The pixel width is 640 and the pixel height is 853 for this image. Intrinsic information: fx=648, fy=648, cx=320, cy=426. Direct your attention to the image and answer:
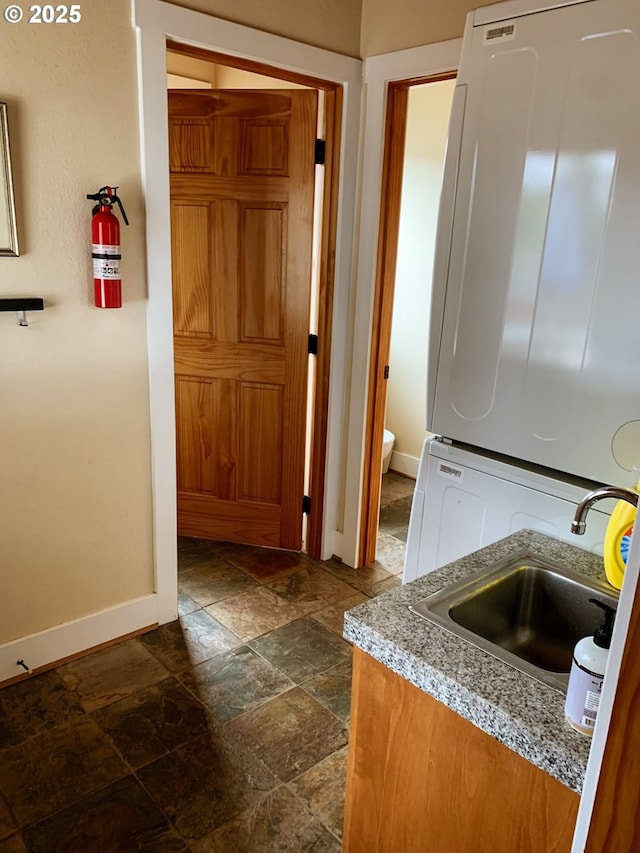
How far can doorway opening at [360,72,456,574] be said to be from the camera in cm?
273

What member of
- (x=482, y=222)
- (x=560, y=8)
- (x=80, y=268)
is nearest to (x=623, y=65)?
(x=560, y=8)

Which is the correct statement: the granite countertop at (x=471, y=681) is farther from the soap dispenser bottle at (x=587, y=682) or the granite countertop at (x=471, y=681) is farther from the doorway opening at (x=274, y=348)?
the doorway opening at (x=274, y=348)

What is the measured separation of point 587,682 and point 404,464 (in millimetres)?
3506

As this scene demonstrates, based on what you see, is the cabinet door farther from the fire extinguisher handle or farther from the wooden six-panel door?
the wooden six-panel door

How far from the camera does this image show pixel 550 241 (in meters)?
1.52

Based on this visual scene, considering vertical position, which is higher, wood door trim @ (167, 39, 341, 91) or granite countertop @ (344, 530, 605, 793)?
wood door trim @ (167, 39, 341, 91)

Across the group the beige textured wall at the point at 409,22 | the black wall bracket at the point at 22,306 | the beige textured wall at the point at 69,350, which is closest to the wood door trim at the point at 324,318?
the beige textured wall at the point at 409,22

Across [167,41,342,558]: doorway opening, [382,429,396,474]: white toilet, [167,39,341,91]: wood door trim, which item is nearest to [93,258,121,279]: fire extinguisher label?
[167,39,341,91]: wood door trim

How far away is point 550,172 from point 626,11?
33cm

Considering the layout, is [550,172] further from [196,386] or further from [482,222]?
[196,386]

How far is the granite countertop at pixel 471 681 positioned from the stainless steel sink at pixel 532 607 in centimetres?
7

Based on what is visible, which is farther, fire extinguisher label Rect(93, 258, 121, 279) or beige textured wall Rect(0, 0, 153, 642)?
fire extinguisher label Rect(93, 258, 121, 279)

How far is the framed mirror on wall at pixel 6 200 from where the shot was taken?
1845mm

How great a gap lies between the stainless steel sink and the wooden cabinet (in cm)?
24
